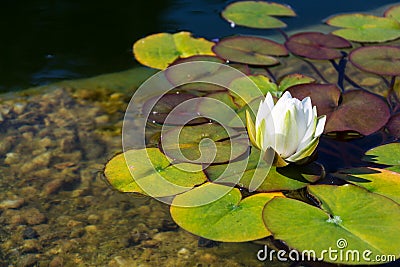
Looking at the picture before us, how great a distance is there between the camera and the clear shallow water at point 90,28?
239cm

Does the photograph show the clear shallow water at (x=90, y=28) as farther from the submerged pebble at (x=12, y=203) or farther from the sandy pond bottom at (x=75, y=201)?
the submerged pebble at (x=12, y=203)

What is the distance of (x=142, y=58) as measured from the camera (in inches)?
96.0

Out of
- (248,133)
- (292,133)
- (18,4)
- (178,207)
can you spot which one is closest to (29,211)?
(178,207)

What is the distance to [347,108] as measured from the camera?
1.96 meters

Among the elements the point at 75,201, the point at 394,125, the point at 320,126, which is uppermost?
the point at 320,126

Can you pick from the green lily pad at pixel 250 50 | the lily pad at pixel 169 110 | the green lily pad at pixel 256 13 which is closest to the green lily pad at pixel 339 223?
the lily pad at pixel 169 110

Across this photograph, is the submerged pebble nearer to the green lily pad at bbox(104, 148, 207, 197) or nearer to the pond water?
the pond water

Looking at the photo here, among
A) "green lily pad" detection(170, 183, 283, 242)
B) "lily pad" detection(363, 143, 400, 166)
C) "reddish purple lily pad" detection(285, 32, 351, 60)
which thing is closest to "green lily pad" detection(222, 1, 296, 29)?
"reddish purple lily pad" detection(285, 32, 351, 60)

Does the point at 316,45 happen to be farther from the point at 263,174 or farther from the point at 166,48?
the point at 263,174

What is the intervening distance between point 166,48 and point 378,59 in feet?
3.01

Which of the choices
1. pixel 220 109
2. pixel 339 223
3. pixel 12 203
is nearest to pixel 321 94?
pixel 220 109

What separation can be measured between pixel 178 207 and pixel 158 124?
1.62 ft

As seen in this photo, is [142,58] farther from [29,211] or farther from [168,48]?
[29,211]

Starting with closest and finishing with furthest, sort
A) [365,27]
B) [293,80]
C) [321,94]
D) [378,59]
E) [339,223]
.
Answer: [339,223], [321,94], [293,80], [378,59], [365,27]
